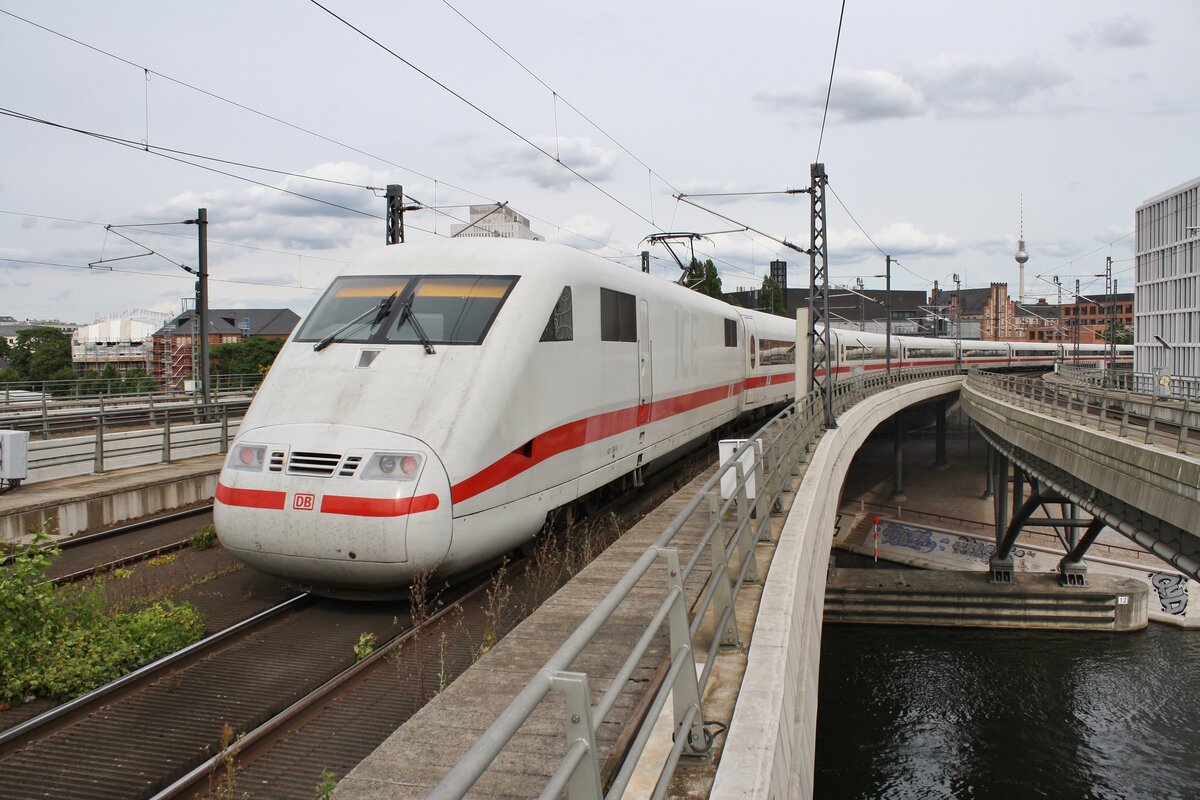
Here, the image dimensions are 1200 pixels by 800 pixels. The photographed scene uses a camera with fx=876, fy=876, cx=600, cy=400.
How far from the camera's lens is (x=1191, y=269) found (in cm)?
6700

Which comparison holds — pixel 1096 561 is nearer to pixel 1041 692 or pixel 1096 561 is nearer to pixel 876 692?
pixel 1041 692

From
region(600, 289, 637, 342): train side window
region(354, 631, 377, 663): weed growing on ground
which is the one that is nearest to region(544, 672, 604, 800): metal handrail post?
region(354, 631, 377, 663): weed growing on ground

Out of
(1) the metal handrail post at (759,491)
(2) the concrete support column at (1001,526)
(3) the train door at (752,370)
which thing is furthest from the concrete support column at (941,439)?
(1) the metal handrail post at (759,491)

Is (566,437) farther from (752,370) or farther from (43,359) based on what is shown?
(43,359)

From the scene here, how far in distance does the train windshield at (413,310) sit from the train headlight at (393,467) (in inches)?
59.6

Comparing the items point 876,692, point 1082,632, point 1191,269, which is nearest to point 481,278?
point 876,692

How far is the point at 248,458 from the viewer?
7.76 metres

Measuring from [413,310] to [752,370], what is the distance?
14835 mm

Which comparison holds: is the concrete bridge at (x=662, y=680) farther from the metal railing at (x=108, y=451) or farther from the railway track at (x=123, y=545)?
the metal railing at (x=108, y=451)

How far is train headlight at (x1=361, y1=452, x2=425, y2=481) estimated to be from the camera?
7242 mm

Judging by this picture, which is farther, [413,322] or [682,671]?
[413,322]

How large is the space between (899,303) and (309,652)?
458ft

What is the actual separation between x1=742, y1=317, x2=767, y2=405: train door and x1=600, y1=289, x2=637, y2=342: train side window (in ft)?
32.5

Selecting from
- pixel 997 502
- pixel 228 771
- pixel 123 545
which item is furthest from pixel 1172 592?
pixel 228 771
